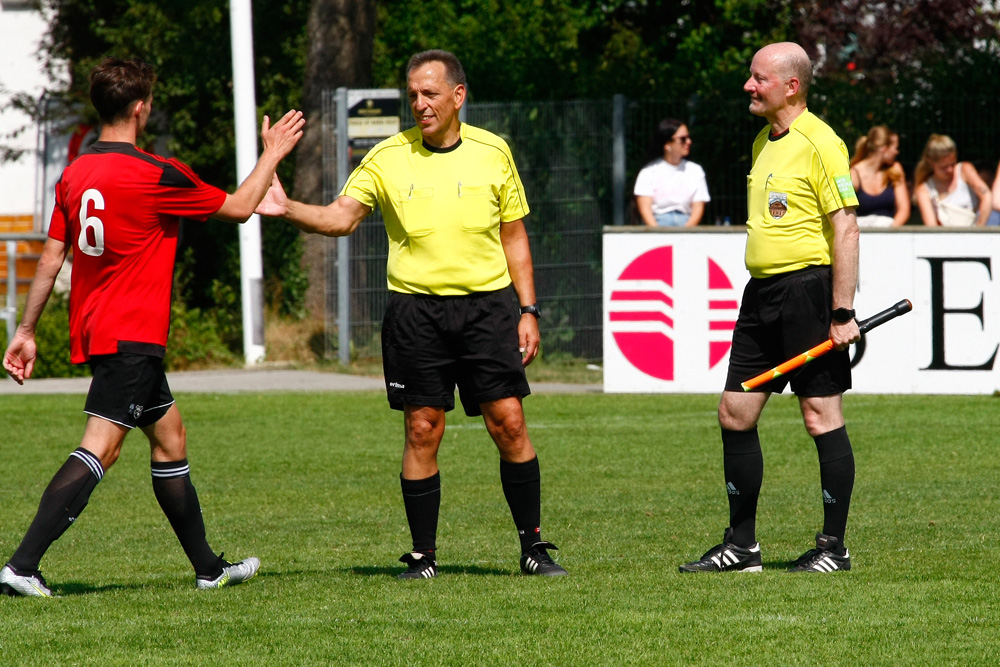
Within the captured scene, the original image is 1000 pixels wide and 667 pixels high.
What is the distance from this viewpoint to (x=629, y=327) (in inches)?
501

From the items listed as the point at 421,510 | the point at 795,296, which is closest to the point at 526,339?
the point at 421,510

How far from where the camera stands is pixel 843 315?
18.9 feet

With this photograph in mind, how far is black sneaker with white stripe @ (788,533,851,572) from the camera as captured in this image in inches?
230

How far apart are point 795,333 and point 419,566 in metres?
1.73

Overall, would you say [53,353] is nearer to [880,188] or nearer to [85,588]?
[880,188]

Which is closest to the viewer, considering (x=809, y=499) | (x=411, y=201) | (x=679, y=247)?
(x=411, y=201)

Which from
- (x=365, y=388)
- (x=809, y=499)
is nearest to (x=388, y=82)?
(x=365, y=388)

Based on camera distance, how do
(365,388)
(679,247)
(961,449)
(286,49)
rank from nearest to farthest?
(961,449) → (679,247) → (365,388) → (286,49)

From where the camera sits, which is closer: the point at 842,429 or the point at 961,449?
the point at 842,429

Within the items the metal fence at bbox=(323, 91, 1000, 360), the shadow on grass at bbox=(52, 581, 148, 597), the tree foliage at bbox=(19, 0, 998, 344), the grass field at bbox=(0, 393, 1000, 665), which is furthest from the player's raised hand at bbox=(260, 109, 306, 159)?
the tree foliage at bbox=(19, 0, 998, 344)

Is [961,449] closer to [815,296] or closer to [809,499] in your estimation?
[809,499]

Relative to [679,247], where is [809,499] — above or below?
below

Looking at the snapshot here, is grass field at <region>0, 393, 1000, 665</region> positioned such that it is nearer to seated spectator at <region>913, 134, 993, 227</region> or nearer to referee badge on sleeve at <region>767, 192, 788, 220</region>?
referee badge on sleeve at <region>767, 192, 788, 220</region>

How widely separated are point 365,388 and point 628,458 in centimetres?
490
